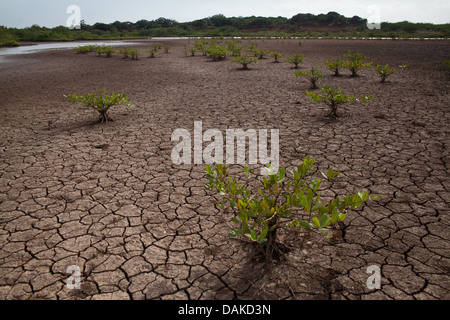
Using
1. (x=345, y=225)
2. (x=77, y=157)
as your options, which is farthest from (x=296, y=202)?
(x=77, y=157)

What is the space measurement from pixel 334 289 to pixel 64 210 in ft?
9.02

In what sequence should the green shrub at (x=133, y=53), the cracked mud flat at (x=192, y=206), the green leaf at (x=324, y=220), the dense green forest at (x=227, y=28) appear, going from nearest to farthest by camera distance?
the green leaf at (x=324, y=220) → the cracked mud flat at (x=192, y=206) → the green shrub at (x=133, y=53) → the dense green forest at (x=227, y=28)

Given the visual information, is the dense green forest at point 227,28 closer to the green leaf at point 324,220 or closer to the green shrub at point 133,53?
the green shrub at point 133,53

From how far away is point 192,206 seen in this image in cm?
304

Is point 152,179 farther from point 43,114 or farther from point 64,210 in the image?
point 43,114

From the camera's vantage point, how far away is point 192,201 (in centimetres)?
313

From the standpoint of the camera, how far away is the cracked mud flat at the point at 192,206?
6.77 feet

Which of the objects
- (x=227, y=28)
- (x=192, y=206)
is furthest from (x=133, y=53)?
(x=227, y=28)

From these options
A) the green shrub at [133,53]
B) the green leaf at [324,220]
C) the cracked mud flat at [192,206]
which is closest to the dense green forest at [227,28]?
the green shrub at [133,53]

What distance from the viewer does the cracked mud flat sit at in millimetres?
2064

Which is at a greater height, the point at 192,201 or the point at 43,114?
the point at 43,114

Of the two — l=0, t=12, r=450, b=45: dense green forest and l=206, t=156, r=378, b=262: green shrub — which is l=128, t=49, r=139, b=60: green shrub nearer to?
l=206, t=156, r=378, b=262: green shrub

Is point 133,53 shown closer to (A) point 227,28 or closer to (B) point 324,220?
(B) point 324,220

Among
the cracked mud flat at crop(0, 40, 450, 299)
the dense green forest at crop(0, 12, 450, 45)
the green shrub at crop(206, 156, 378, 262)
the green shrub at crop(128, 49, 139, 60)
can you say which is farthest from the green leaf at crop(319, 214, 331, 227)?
the dense green forest at crop(0, 12, 450, 45)
